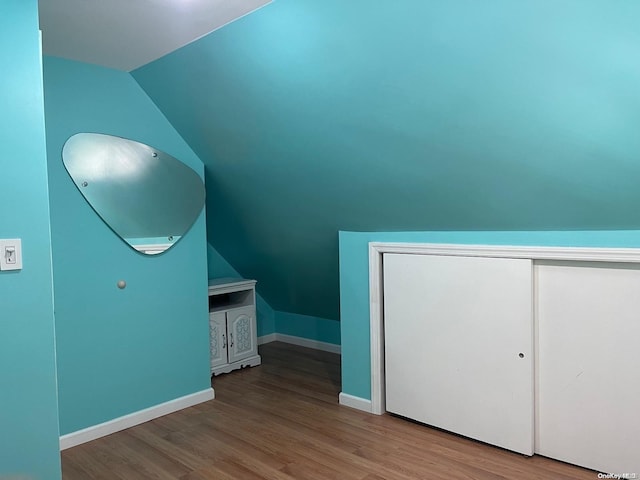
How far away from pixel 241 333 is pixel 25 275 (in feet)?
8.36

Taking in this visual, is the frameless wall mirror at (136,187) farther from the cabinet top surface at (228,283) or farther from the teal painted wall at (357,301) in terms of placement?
the teal painted wall at (357,301)

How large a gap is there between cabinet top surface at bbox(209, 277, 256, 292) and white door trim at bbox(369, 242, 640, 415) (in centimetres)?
140

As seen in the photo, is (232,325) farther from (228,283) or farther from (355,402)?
(355,402)

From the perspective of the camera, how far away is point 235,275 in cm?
470

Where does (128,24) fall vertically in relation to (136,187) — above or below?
above

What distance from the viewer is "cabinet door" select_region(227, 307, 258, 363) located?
4055 mm

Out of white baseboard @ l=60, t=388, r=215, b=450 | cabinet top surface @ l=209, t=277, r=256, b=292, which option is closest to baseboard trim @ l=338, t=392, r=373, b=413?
white baseboard @ l=60, t=388, r=215, b=450

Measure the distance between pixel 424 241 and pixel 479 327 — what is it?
22.7 inches

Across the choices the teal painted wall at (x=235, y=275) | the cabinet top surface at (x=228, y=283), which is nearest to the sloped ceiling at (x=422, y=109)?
the cabinet top surface at (x=228, y=283)

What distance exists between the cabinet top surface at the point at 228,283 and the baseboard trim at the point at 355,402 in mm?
1300

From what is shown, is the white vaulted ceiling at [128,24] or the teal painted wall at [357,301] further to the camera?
the teal painted wall at [357,301]

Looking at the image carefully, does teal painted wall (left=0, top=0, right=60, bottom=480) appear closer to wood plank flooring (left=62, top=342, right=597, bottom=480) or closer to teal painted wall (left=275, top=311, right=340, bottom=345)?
wood plank flooring (left=62, top=342, right=597, bottom=480)

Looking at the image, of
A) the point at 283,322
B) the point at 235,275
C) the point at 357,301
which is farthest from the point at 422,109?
the point at 283,322

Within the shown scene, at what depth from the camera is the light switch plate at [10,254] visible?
166 centimetres
